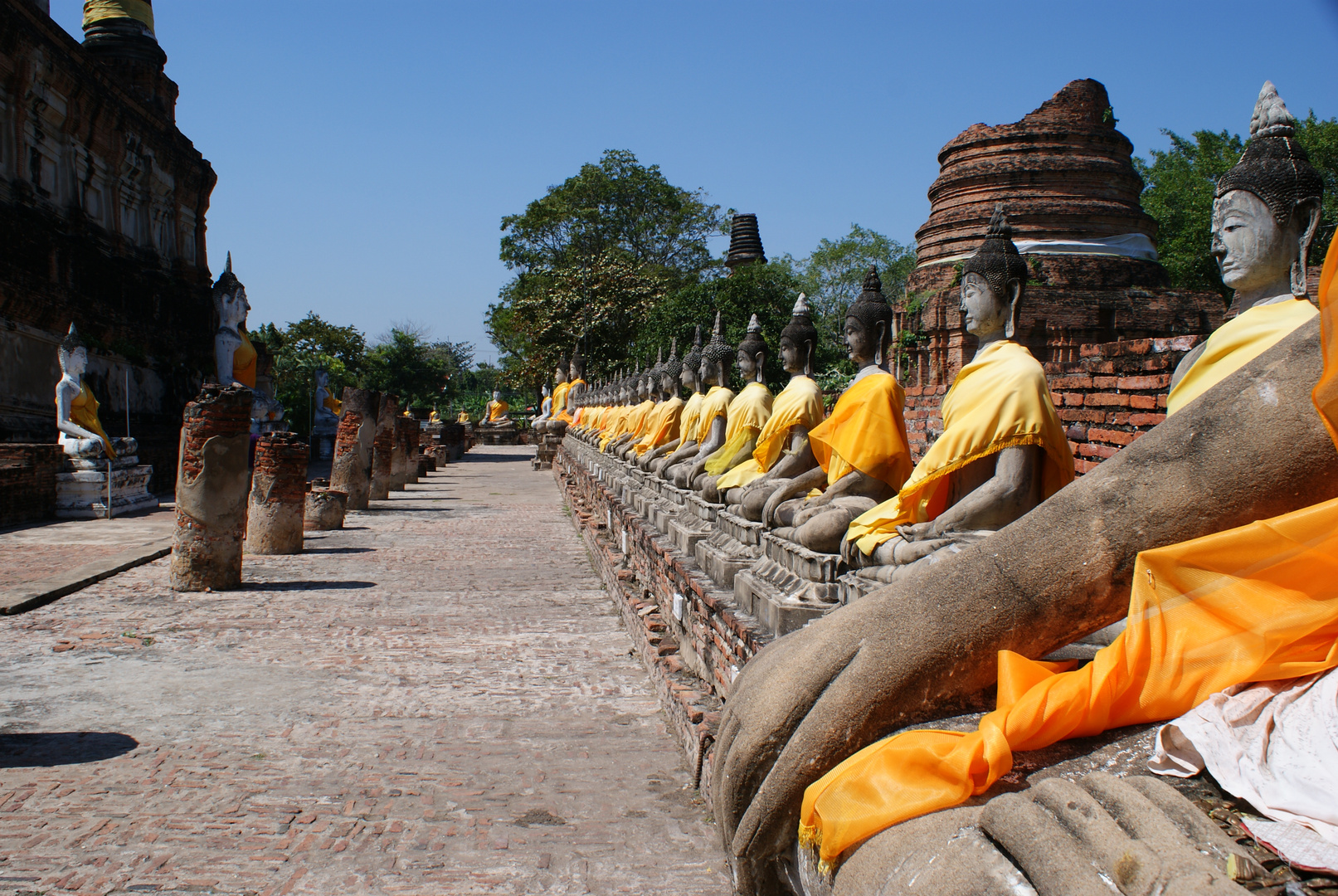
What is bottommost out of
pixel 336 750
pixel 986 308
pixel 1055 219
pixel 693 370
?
pixel 336 750

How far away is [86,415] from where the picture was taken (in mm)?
13281

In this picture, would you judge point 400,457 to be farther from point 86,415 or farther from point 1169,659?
point 1169,659

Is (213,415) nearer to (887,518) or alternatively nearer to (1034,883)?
(887,518)

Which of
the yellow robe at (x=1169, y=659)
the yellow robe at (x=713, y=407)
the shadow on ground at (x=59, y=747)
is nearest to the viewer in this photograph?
the yellow robe at (x=1169, y=659)

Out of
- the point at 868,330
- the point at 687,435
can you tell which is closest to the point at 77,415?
the point at 687,435

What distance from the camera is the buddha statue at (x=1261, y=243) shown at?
242 centimetres

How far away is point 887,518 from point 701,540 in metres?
2.25

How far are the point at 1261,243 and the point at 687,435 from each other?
6729mm

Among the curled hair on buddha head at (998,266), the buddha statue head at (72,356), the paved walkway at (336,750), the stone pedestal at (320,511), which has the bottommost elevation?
the paved walkway at (336,750)

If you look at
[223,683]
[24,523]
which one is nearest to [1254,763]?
[223,683]

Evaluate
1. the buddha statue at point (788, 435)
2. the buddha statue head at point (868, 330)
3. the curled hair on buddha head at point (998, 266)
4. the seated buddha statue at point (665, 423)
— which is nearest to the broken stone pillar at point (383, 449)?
the seated buddha statue at point (665, 423)

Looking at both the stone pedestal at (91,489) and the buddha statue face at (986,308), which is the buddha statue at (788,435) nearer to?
the buddha statue face at (986,308)

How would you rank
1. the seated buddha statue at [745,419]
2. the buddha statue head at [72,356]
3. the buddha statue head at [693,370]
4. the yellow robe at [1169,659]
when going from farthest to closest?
the buddha statue head at [72,356] → the buddha statue head at [693,370] → the seated buddha statue at [745,419] → the yellow robe at [1169,659]

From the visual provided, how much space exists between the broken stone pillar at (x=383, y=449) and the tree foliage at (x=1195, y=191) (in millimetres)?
13631
